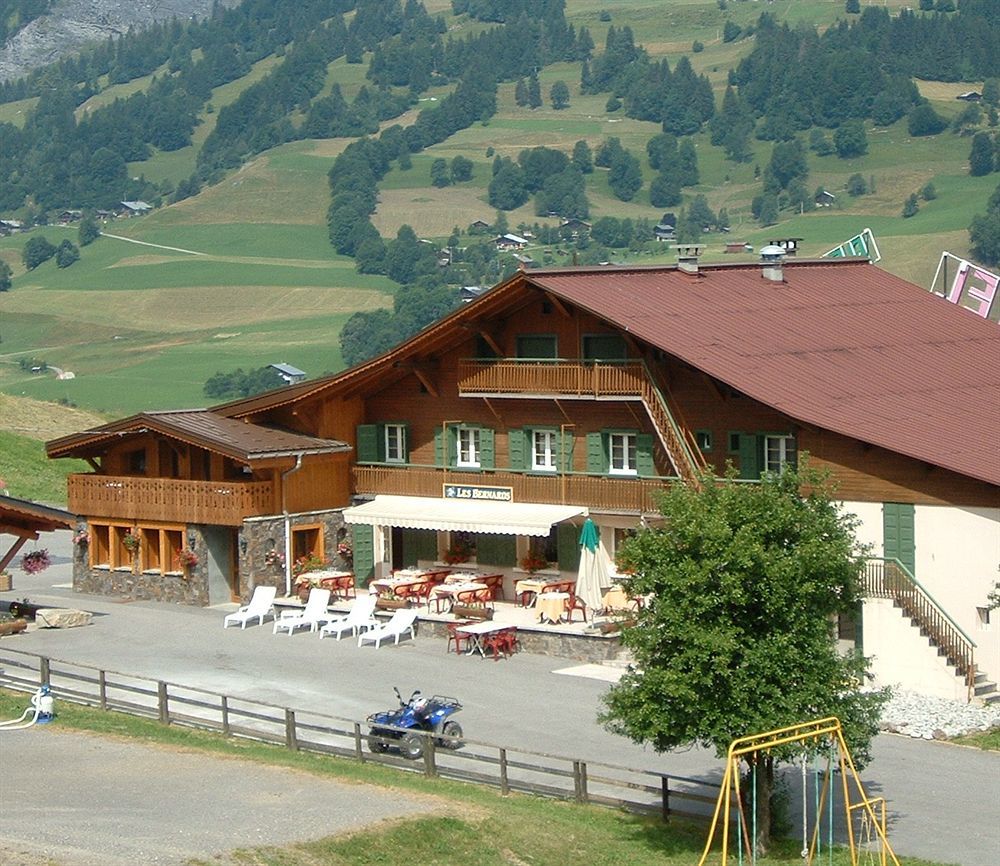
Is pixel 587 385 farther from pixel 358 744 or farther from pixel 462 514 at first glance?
pixel 358 744

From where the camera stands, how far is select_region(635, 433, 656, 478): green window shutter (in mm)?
38062

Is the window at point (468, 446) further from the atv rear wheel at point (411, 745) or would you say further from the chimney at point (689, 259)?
the atv rear wheel at point (411, 745)

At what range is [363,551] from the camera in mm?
41375

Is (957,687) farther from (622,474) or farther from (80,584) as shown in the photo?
(80,584)

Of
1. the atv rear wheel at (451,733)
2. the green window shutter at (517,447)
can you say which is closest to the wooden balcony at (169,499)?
the green window shutter at (517,447)

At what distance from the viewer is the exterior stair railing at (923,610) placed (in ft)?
106

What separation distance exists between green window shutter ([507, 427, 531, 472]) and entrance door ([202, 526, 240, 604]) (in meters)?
5.57

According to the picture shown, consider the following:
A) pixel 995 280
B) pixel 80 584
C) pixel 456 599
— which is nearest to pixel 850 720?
pixel 456 599

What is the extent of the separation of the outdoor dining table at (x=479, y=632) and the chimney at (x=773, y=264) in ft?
36.5

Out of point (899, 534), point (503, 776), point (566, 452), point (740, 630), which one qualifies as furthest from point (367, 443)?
point (740, 630)

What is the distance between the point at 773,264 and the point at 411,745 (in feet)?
62.6

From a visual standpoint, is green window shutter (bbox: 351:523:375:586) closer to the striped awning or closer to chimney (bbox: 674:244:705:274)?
the striped awning

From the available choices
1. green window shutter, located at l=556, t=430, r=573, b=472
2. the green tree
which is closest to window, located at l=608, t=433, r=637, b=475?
green window shutter, located at l=556, t=430, r=573, b=472

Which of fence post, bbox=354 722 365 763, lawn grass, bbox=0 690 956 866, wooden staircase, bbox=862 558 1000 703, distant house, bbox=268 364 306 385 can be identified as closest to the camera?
lawn grass, bbox=0 690 956 866
